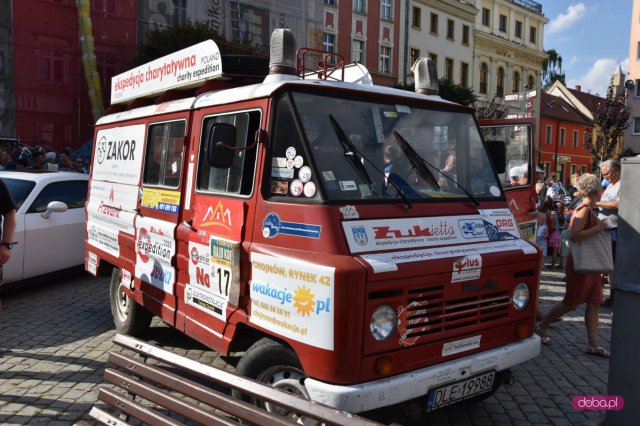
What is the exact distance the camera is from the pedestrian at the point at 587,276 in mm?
5699

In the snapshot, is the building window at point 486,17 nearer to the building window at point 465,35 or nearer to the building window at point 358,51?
the building window at point 465,35

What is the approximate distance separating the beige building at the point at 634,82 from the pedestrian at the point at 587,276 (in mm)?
52681

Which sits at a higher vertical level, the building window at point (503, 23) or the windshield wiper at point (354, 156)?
the building window at point (503, 23)

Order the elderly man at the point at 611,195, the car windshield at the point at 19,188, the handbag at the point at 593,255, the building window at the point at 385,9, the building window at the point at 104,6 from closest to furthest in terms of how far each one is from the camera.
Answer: the handbag at the point at 593,255, the elderly man at the point at 611,195, the car windshield at the point at 19,188, the building window at the point at 104,6, the building window at the point at 385,9

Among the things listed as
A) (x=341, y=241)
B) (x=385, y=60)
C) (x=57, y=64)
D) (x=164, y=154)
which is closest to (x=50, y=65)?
(x=57, y=64)

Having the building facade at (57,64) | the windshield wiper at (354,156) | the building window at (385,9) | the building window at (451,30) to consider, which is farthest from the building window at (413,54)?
the windshield wiper at (354,156)

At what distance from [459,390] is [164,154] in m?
3.32

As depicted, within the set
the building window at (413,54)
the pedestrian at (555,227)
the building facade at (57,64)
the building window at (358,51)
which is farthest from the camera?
the building window at (413,54)

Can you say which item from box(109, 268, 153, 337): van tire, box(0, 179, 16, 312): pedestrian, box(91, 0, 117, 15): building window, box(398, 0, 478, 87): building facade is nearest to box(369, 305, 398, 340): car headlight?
box(0, 179, 16, 312): pedestrian

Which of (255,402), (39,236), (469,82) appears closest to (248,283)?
(255,402)

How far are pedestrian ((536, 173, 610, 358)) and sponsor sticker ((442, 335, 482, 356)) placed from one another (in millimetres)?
2548

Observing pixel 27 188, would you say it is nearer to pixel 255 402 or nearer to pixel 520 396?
pixel 255 402

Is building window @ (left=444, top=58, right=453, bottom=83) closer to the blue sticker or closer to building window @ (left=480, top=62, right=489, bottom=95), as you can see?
building window @ (left=480, top=62, right=489, bottom=95)

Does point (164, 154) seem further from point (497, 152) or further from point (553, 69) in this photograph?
point (553, 69)
